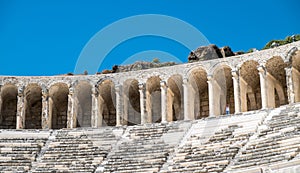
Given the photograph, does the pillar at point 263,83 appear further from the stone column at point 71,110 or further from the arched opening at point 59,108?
the arched opening at point 59,108

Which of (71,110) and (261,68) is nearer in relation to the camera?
(261,68)

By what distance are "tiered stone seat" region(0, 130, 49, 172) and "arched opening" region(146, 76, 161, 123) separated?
7046mm

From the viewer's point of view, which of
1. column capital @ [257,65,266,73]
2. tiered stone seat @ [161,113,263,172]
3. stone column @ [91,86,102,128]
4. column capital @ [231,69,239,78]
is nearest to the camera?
tiered stone seat @ [161,113,263,172]

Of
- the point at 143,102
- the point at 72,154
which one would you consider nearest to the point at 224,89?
the point at 143,102

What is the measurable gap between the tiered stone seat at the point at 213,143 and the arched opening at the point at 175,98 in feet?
17.3

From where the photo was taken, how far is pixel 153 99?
46.0 meters

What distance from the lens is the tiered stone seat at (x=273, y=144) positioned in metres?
29.8

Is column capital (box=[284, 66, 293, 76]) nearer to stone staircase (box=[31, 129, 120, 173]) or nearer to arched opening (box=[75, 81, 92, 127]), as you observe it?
stone staircase (box=[31, 129, 120, 173])

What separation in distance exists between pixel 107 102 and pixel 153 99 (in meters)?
3.45

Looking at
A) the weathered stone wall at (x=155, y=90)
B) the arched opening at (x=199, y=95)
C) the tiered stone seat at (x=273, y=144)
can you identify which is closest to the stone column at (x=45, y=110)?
the weathered stone wall at (x=155, y=90)

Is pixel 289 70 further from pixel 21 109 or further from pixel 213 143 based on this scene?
pixel 21 109

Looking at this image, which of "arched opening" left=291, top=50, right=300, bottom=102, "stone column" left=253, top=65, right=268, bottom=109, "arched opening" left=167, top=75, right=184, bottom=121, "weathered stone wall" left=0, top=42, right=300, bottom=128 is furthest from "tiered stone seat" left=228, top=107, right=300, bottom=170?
"arched opening" left=167, top=75, right=184, bottom=121

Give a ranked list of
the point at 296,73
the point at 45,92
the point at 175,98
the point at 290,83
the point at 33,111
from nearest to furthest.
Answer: the point at 290,83
the point at 296,73
the point at 45,92
the point at 175,98
the point at 33,111

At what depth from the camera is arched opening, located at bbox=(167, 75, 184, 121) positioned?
4322 centimetres
